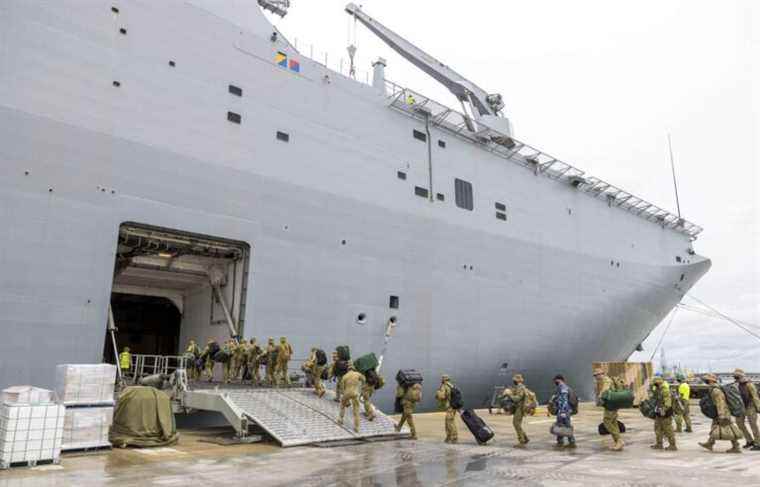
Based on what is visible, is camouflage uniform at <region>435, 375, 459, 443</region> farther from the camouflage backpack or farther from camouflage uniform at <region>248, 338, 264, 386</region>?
camouflage uniform at <region>248, 338, 264, 386</region>

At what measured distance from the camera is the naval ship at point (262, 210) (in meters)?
10.6

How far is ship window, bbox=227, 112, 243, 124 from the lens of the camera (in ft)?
43.4

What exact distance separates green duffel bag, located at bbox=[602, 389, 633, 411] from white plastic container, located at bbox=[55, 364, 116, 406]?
7.90 metres

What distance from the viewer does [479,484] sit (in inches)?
237

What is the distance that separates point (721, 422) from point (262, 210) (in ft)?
33.9

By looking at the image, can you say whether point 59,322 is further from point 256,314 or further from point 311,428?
point 311,428

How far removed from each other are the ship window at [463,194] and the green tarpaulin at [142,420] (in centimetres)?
1167

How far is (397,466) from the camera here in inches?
282

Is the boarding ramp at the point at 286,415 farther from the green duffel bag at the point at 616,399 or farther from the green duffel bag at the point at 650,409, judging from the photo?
the green duffel bag at the point at 650,409

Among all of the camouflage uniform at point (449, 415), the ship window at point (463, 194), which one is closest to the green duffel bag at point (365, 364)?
the camouflage uniform at point (449, 415)

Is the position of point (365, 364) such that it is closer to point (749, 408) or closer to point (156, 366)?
point (156, 366)

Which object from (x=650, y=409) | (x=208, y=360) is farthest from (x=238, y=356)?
(x=650, y=409)

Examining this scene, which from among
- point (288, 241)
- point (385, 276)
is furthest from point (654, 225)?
point (288, 241)

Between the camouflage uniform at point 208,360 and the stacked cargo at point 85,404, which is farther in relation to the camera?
the camouflage uniform at point 208,360
